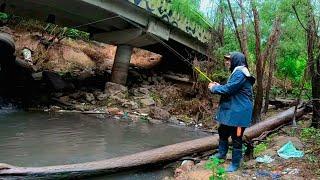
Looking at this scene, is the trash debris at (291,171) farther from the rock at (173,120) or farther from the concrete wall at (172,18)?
the concrete wall at (172,18)

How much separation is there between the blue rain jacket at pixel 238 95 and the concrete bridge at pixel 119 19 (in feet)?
20.9

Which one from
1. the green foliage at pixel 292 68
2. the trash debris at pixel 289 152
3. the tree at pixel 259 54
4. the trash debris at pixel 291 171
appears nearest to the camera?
the trash debris at pixel 291 171

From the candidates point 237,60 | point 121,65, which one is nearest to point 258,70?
point 237,60

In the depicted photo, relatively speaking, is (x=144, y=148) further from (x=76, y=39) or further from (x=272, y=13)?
(x=76, y=39)

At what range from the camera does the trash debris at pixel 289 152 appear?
655 centimetres

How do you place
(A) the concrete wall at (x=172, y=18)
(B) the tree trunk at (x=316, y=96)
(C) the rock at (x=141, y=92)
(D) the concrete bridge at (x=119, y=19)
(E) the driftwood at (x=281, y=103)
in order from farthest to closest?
(C) the rock at (x=141, y=92), (E) the driftwood at (x=281, y=103), (A) the concrete wall at (x=172, y=18), (D) the concrete bridge at (x=119, y=19), (B) the tree trunk at (x=316, y=96)

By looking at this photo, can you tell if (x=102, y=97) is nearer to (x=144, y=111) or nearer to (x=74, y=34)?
(x=144, y=111)

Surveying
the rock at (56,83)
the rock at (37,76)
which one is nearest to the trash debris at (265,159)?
the rock at (56,83)

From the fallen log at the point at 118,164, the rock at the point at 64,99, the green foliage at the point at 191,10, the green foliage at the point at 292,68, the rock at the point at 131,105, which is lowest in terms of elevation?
the fallen log at the point at 118,164

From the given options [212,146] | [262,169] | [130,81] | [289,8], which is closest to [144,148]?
[212,146]

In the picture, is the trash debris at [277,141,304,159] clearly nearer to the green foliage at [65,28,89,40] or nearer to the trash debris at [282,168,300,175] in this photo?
the trash debris at [282,168,300,175]

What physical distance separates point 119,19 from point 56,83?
3.08 m

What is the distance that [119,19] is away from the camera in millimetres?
14344

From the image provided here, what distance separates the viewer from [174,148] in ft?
22.6
